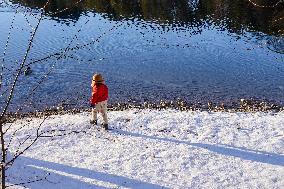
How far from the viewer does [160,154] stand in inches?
472

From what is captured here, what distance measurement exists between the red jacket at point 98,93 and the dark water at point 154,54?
10.5 ft

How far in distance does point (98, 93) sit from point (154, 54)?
41.2 ft

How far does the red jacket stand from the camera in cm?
1262

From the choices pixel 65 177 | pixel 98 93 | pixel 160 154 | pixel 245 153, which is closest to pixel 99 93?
pixel 98 93

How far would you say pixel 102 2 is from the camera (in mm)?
36469

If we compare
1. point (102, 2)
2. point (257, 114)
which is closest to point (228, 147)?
point (257, 114)

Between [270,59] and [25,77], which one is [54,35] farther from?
[270,59]

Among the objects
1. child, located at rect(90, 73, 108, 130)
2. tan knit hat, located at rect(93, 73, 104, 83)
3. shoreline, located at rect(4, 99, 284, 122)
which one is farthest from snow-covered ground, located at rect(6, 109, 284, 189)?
shoreline, located at rect(4, 99, 284, 122)

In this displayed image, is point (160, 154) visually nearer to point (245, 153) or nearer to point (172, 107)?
point (245, 153)

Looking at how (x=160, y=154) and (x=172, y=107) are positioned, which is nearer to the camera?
(x=160, y=154)

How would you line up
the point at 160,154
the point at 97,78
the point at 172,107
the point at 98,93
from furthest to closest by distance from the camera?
the point at 172,107 → the point at 98,93 → the point at 97,78 → the point at 160,154

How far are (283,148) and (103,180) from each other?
5.26m

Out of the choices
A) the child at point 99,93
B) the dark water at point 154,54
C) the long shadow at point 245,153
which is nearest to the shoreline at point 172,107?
the dark water at point 154,54

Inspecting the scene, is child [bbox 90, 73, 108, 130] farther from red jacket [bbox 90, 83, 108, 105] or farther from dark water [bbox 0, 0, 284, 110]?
dark water [bbox 0, 0, 284, 110]
